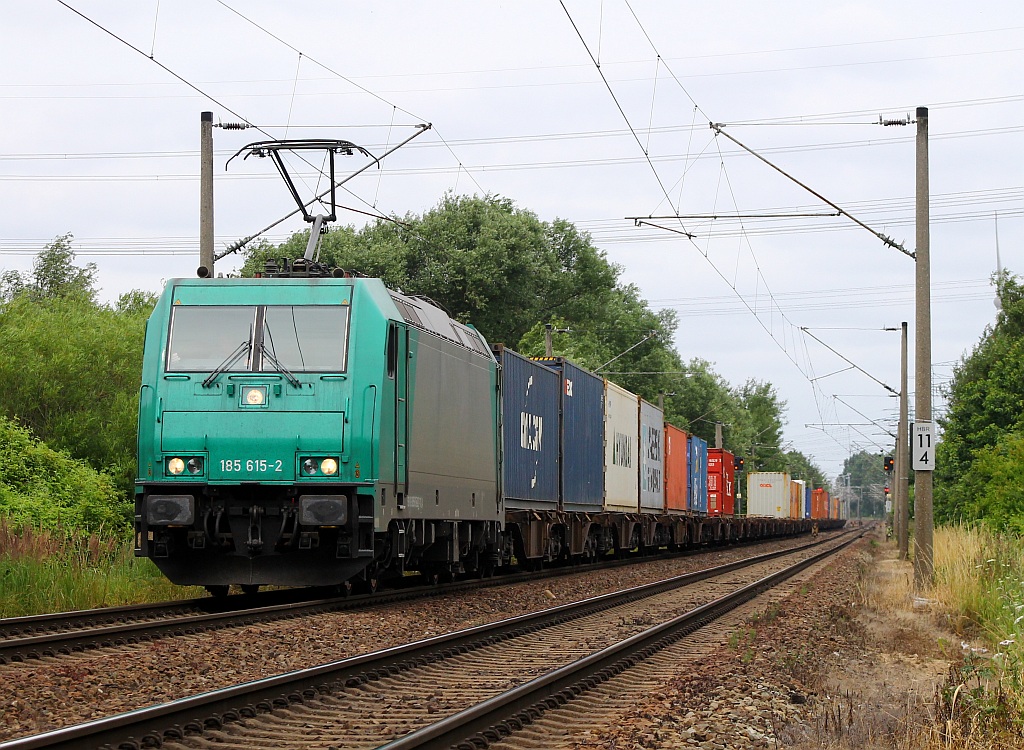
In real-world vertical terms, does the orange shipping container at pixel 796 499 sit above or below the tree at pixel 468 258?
below

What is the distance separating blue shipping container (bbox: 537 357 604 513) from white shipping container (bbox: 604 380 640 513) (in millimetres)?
596

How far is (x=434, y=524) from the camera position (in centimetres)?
1627

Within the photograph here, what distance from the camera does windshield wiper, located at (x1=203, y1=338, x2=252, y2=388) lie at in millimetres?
13594

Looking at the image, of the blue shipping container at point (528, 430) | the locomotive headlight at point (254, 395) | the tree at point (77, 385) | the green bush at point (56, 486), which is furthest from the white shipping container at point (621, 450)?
the locomotive headlight at point (254, 395)

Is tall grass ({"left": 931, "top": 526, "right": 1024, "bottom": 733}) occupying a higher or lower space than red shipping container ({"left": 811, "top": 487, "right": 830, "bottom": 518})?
higher

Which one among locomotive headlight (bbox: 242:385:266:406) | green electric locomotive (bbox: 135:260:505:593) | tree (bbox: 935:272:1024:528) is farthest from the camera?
tree (bbox: 935:272:1024:528)

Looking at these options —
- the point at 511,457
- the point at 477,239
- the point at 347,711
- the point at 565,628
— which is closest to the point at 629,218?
the point at 511,457

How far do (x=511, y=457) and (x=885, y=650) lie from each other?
8242mm

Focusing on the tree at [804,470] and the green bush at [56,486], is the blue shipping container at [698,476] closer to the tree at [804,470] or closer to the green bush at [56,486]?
the green bush at [56,486]

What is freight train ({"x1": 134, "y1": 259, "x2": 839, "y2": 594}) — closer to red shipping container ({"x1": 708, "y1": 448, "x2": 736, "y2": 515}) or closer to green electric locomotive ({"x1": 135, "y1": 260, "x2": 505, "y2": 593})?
green electric locomotive ({"x1": 135, "y1": 260, "x2": 505, "y2": 593})

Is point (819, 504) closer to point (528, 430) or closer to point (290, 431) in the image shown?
point (528, 430)

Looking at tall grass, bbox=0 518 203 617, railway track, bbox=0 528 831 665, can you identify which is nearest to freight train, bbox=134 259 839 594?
railway track, bbox=0 528 831 665

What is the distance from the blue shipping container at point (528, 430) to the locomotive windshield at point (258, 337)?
5778 mm

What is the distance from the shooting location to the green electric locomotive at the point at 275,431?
13305mm
